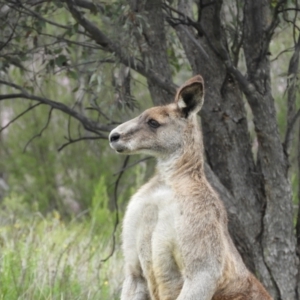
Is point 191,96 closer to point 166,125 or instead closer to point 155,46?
point 166,125

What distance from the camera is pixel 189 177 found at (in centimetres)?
456

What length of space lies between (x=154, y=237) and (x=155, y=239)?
0.04ft

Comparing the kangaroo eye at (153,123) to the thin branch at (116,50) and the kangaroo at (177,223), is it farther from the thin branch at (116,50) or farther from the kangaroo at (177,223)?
the thin branch at (116,50)

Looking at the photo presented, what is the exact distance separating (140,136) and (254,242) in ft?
5.57

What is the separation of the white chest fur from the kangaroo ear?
47 cm

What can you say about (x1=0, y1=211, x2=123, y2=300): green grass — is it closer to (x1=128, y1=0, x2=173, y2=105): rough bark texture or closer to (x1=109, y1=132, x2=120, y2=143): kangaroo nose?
(x1=128, y1=0, x2=173, y2=105): rough bark texture

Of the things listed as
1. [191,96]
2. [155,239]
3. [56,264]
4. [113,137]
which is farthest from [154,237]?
[56,264]

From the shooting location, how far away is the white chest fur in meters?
4.41

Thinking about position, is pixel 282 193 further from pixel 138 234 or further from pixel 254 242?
pixel 138 234

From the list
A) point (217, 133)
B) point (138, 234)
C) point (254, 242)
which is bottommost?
point (254, 242)

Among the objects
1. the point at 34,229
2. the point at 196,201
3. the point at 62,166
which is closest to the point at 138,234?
the point at 196,201

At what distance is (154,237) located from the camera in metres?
4.45

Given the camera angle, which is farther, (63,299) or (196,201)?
(63,299)

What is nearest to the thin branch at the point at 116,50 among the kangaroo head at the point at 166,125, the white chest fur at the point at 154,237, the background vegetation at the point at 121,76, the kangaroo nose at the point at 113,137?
the background vegetation at the point at 121,76
